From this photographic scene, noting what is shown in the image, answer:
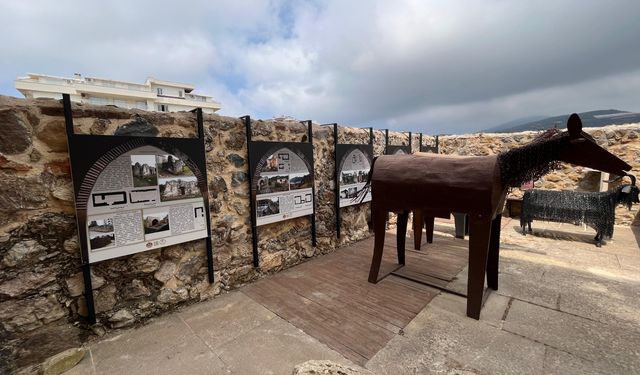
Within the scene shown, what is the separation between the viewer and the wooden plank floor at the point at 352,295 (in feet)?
8.21

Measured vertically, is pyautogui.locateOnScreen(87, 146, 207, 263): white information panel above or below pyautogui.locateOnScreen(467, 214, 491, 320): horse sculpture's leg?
above

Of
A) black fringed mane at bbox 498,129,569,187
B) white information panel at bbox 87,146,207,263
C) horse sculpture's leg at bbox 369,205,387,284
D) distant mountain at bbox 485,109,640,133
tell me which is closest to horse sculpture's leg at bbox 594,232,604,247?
distant mountain at bbox 485,109,640,133

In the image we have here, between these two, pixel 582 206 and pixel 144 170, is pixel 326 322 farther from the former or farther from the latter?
pixel 582 206

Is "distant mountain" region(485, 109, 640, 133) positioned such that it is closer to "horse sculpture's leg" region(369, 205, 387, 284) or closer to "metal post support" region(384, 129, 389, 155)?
"horse sculpture's leg" region(369, 205, 387, 284)

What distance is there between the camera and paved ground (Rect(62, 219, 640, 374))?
82.8 inches

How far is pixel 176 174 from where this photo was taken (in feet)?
9.16

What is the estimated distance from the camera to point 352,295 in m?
3.23

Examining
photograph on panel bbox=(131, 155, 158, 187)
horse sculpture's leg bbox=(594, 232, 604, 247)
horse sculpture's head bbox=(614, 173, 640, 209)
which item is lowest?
horse sculpture's leg bbox=(594, 232, 604, 247)

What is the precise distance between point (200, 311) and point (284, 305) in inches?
36.5

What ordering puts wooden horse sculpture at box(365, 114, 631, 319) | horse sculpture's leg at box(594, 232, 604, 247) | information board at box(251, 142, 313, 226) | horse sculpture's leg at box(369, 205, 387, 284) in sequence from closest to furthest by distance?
1. wooden horse sculpture at box(365, 114, 631, 319)
2. horse sculpture's leg at box(369, 205, 387, 284)
3. information board at box(251, 142, 313, 226)
4. horse sculpture's leg at box(594, 232, 604, 247)

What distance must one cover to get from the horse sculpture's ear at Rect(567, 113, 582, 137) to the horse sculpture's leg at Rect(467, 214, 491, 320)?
1.07m

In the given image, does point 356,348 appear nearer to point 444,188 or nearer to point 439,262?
point 444,188

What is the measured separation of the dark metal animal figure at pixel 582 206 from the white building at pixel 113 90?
72.6ft

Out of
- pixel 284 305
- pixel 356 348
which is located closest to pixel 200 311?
pixel 284 305
